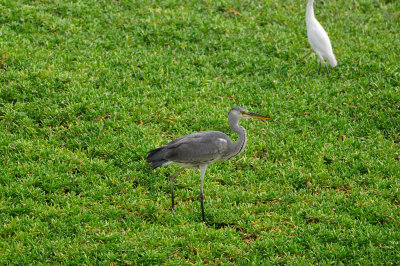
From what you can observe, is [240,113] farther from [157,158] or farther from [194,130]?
[194,130]

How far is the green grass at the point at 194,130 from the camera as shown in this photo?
5.83m

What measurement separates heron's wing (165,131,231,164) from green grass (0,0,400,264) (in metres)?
0.70

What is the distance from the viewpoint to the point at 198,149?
6.20 metres

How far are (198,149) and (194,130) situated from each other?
1.72 metres

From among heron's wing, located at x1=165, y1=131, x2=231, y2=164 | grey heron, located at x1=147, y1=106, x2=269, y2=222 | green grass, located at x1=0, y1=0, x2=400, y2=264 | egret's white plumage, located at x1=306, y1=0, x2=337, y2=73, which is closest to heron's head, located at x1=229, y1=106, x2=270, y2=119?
grey heron, located at x1=147, y1=106, x2=269, y2=222

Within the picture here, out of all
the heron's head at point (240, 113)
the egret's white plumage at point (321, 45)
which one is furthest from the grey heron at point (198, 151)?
the egret's white plumage at point (321, 45)

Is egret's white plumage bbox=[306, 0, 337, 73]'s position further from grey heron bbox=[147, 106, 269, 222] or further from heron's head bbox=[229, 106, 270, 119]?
grey heron bbox=[147, 106, 269, 222]

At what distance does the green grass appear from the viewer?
5832 mm

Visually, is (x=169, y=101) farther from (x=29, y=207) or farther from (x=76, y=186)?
(x=29, y=207)

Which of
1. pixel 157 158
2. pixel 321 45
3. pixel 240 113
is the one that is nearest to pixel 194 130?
pixel 240 113

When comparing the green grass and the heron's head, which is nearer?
the green grass

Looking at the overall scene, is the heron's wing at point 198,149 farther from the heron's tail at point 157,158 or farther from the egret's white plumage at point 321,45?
the egret's white plumage at point 321,45

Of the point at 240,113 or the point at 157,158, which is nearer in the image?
the point at 157,158

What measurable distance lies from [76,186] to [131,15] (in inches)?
204
